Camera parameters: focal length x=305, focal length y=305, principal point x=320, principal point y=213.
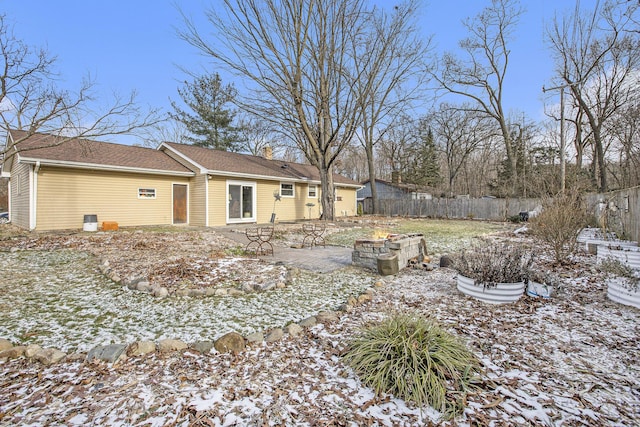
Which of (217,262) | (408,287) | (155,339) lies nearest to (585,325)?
(408,287)

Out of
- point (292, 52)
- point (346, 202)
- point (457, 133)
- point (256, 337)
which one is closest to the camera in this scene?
point (256, 337)

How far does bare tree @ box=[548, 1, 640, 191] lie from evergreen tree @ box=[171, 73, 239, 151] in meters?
21.6

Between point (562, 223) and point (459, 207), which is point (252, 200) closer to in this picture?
point (562, 223)

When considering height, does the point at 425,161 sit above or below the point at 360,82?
below

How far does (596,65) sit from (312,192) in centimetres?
1669

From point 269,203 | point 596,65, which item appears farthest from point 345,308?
point 596,65

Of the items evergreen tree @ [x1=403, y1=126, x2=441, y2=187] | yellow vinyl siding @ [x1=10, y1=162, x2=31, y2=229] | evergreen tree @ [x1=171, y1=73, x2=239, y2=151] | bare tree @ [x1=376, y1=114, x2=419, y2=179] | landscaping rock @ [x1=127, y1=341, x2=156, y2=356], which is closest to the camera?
landscaping rock @ [x1=127, y1=341, x2=156, y2=356]

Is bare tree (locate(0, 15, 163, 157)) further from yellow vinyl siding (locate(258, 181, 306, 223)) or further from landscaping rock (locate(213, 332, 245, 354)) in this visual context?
landscaping rock (locate(213, 332, 245, 354))

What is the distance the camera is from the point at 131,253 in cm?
652

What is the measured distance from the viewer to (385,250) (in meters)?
5.46

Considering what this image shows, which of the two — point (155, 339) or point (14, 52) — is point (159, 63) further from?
point (155, 339)

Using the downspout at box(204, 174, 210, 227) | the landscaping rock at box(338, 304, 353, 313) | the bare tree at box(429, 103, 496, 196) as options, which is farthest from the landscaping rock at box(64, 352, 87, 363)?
the bare tree at box(429, 103, 496, 196)

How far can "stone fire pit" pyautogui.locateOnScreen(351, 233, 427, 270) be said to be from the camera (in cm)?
543

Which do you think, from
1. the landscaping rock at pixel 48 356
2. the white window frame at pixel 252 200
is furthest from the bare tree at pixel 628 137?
the landscaping rock at pixel 48 356
